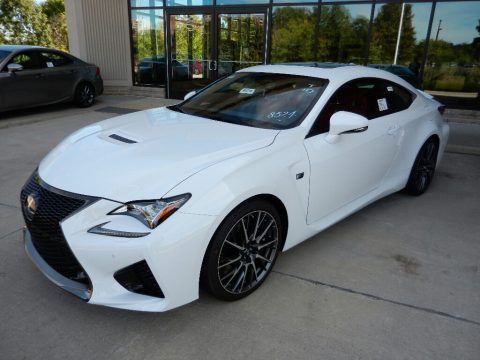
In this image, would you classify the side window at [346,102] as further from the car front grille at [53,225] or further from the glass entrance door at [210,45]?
the glass entrance door at [210,45]

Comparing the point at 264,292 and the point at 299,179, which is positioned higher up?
the point at 299,179

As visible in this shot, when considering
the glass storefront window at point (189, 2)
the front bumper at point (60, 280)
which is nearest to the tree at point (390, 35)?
the glass storefront window at point (189, 2)

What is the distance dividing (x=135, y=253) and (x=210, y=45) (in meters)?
10.0

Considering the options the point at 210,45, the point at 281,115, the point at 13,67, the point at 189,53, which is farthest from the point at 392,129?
the point at 189,53

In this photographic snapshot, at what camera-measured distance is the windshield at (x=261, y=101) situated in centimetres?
319

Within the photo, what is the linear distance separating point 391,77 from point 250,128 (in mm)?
2019

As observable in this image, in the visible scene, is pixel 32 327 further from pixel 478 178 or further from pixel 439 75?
pixel 439 75

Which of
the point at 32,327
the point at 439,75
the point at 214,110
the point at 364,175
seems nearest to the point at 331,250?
the point at 364,175

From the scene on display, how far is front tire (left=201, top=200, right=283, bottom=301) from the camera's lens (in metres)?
2.43

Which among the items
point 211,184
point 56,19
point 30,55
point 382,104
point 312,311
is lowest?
point 312,311

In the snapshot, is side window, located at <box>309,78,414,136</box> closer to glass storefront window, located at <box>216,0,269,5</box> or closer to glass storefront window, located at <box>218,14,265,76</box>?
glass storefront window, located at <box>218,14,265,76</box>

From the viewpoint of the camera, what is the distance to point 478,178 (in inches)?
215

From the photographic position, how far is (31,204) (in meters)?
2.56

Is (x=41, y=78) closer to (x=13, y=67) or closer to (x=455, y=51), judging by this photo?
(x=13, y=67)
